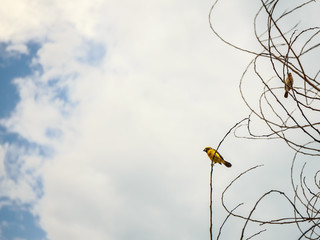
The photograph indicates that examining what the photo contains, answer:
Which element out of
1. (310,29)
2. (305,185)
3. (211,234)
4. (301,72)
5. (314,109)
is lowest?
(211,234)

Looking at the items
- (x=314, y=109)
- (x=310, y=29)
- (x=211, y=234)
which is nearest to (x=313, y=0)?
(x=310, y=29)

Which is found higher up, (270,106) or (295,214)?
(270,106)

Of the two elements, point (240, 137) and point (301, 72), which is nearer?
point (301, 72)

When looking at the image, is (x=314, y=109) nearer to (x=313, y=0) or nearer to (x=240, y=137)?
(x=240, y=137)

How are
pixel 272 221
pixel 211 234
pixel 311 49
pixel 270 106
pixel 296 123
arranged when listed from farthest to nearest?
pixel 270 106
pixel 311 49
pixel 296 123
pixel 272 221
pixel 211 234

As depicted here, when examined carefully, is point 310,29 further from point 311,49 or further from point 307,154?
point 307,154

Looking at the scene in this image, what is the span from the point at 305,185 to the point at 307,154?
1.09ft

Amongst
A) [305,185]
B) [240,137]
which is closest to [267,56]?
[240,137]

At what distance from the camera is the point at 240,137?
215 centimetres

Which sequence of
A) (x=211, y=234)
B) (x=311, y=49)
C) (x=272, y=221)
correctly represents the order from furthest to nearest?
(x=311, y=49) < (x=272, y=221) < (x=211, y=234)

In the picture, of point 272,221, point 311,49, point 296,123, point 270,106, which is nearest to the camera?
point 272,221

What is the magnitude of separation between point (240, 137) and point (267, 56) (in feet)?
2.02

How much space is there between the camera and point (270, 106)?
6.71 ft

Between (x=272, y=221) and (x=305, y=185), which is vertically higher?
(x=305, y=185)
